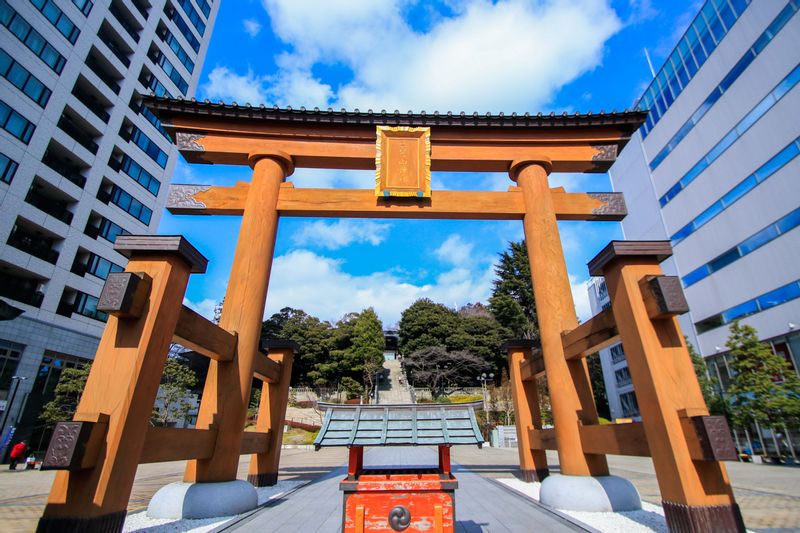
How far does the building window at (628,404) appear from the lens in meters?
37.0

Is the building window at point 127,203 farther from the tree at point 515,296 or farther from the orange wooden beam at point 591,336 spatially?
the tree at point 515,296

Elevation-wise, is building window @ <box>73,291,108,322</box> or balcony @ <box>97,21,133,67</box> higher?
balcony @ <box>97,21,133,67</box>

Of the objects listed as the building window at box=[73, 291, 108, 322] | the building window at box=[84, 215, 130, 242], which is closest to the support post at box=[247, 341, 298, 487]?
the building window at box=[73, 291, 108, 322]

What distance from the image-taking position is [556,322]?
688 centimetres

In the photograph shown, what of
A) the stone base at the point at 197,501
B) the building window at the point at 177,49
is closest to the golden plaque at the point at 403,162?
the stone base at the point at 197,501

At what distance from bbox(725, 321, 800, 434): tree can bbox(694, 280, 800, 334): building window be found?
5.53 ft

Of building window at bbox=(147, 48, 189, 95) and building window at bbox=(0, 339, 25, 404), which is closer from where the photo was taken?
building window at bbox=(0, 339, 25, 404)

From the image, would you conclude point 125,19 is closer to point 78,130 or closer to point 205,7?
point 78,130

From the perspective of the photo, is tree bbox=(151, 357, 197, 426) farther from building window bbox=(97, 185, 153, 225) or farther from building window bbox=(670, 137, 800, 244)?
building window bbox=(670, 137, 800, 244)

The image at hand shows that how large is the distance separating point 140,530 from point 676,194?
2920 cm

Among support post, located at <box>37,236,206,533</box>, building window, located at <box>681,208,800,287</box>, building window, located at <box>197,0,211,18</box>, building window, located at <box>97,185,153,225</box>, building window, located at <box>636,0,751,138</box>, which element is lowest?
support post, located at <box>37,236,206,533</box>

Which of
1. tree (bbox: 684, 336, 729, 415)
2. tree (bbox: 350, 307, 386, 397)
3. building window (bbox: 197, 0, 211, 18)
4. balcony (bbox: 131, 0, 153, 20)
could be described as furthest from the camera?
tree (bbox: 350, 307, 386, 397)

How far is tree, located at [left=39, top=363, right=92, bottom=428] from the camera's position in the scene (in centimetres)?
1754

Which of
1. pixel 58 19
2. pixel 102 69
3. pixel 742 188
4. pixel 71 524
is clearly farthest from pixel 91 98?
pixel 742 188
